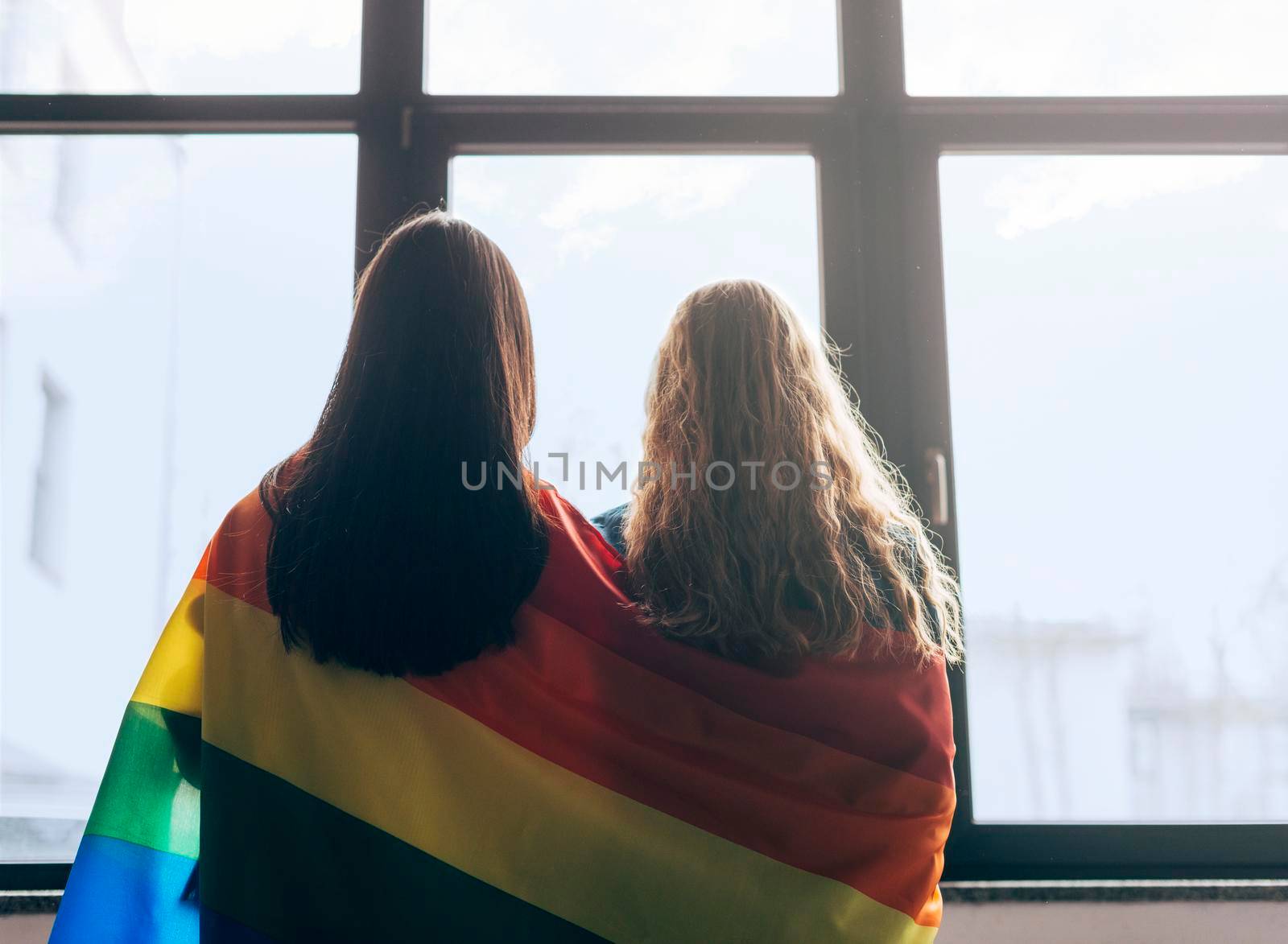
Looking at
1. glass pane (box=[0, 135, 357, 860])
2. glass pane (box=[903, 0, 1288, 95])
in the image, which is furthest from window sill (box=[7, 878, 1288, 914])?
glass pane (box=[903, 0, 1288, 95])

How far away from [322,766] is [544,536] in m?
0.36

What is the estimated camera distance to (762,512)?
1.12m

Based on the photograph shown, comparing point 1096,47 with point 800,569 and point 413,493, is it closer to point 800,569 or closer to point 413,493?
point 800,569

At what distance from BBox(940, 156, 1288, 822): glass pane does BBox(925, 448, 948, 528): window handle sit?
Answer: 0.16ft

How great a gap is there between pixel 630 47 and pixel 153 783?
5.10ft

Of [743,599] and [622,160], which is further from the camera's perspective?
[622,160]

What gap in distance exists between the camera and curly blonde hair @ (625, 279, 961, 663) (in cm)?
108

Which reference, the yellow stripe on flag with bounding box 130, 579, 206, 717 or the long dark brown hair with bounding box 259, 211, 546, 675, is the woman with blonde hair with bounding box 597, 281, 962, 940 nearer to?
the long dark brown hair with bounding box 259, 211, 546, 675

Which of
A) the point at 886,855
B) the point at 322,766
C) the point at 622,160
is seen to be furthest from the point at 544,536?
the point at 622,160

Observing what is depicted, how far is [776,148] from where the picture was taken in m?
1.80

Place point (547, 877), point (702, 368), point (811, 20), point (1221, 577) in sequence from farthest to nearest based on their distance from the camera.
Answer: point (811, 20)
point (1221, 577)
point (702, 368)
point (547, 877)

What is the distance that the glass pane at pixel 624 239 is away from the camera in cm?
176

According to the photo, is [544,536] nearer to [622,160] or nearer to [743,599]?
[743,599]

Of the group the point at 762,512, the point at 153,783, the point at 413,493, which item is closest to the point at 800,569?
the point at 762,512
